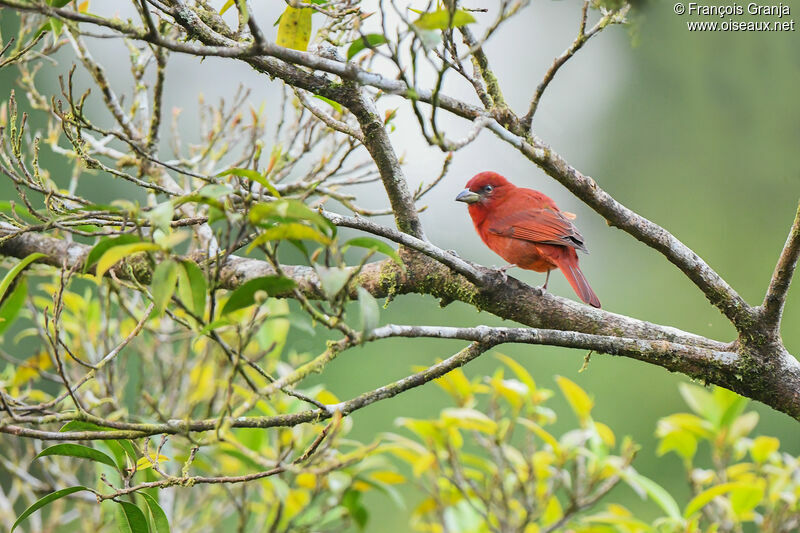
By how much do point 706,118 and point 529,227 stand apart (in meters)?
9.82

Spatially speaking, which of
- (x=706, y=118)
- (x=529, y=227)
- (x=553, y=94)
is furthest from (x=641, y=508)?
(x=553, y=94)

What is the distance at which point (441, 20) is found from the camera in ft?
4.33

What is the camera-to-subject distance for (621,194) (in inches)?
481

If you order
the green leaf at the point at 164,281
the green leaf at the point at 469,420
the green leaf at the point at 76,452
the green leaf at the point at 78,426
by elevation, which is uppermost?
the green leaf at the point at 164,281

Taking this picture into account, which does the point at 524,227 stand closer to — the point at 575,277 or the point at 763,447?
the point at 575,277

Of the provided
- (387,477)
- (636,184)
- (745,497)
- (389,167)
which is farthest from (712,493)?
(636,184)

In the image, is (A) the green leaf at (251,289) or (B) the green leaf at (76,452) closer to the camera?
(A) the green leaf at (251,289)

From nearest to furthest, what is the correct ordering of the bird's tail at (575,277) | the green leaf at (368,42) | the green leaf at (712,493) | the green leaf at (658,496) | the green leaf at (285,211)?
the green leaf at (285,211)
the green leaf at (368,42)
the green leaf at (712,493)
the green leaf at (658,496)
the bird's tail at (575,277)

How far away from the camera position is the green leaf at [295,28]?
5.70 ft

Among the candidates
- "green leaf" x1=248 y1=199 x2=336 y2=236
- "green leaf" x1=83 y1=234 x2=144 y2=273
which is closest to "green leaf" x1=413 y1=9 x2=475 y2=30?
"green leaf" x1=248 y1=199 x2=336 y2=236

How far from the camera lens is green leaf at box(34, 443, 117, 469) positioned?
62.2 inches

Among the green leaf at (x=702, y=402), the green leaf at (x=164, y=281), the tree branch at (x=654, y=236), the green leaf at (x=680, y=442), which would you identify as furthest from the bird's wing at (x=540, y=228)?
the green leaf at (x=164, y=281)

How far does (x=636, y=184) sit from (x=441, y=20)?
11835 millimetres

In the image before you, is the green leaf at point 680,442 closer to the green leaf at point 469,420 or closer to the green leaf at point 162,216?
the green leaf at point 469,420
